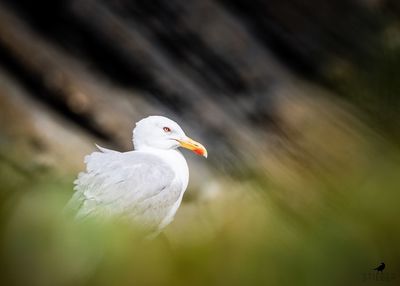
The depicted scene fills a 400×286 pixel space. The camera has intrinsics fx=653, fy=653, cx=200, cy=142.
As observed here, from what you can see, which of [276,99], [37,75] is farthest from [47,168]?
[276,99]

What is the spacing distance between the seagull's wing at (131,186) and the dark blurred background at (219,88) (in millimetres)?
108

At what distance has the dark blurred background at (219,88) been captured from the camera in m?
1.84

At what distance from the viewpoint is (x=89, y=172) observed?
1.60m

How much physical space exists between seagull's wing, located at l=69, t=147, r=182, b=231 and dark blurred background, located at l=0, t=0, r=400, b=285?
0.11 metres

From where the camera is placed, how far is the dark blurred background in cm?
184

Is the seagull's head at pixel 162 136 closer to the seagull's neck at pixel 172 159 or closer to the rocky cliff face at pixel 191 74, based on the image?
the seagull's neck at pixel 172 159

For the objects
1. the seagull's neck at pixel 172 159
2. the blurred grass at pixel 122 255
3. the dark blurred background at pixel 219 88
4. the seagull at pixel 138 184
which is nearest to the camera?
the blurred grass at pixel 122 255

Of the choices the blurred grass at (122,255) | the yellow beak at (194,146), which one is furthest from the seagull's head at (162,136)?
the blurred grass at (122,255)

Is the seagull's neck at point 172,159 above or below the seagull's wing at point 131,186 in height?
above

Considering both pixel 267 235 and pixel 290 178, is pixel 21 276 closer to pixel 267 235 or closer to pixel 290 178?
pixel 267 235

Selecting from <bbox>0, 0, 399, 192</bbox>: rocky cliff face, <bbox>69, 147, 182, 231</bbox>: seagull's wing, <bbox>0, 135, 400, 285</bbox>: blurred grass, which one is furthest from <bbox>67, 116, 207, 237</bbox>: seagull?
<bbox>0, 135, 400, 285</bbox>: blurred grass

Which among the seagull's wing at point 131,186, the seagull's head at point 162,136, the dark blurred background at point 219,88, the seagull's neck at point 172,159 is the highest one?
the dark blurred background at point 219,88

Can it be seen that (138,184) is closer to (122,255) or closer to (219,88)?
(219,88)

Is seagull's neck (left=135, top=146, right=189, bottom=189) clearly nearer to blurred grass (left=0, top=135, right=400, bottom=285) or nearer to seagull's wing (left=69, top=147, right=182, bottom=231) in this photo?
seagull's wing (left=69, top=147, right=182, bottom=231)
